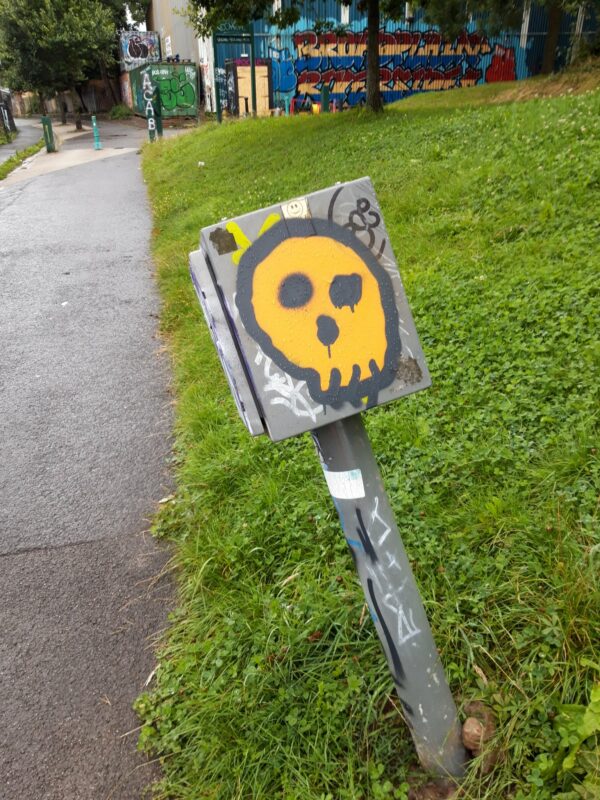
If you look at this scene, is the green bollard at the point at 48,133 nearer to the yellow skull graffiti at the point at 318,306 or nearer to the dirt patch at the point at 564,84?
the dirt patch at the point at 564,84

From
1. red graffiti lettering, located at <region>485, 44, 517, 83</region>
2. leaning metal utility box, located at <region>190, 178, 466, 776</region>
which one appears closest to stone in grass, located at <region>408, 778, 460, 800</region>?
leaning metal utility box, located at <region>190, 178, 466, 776</region>

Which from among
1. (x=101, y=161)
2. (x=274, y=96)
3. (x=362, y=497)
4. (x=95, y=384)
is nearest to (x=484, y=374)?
(x=362, y=497)

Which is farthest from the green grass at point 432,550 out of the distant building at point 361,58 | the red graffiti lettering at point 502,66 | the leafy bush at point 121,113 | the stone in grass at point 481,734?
the leafy bush at point 121,113

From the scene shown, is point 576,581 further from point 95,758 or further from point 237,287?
point 95,758

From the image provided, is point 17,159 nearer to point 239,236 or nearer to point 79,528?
point 79,528

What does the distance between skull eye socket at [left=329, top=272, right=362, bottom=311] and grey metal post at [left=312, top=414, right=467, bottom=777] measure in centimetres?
30

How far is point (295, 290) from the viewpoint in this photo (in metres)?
1.46

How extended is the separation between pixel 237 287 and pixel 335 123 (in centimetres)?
1234

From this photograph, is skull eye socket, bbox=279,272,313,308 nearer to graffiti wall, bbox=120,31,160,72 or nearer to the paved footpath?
the paved footpath

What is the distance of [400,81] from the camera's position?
25.5m

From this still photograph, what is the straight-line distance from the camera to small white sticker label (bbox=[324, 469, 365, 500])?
1.62 metres

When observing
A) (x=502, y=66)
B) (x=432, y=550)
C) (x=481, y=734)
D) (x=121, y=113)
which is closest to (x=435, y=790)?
(x=481, y=734)

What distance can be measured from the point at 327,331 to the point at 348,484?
41 cm

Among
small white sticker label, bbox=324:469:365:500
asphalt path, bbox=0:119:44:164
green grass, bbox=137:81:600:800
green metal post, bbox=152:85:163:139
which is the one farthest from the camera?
asphalt path, bbox=0:119:44:164
